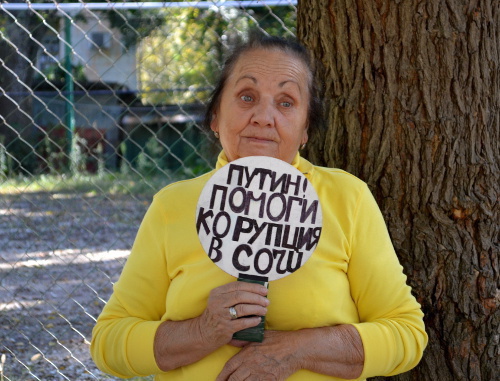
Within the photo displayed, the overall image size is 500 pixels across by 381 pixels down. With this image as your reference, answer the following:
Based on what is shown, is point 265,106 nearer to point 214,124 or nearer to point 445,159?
point 214,124

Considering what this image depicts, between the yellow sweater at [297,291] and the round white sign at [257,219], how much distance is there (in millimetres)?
156

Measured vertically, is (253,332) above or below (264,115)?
below

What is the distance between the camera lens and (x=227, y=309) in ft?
5.52

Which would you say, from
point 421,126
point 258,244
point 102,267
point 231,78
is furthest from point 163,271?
point 102,267

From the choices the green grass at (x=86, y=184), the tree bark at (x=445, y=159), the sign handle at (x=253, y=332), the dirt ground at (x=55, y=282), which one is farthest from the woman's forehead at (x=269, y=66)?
the green grass at (x=86, y=184)

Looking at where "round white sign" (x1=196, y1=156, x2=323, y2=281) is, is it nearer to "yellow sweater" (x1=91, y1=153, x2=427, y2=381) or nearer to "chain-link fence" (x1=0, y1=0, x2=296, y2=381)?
"yellow sweater" (x1=91, y1=153, x2=427, y2=381)

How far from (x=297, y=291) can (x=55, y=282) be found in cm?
265

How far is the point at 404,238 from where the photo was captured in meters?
2.29

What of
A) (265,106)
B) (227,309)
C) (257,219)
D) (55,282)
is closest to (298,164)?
(265,106)

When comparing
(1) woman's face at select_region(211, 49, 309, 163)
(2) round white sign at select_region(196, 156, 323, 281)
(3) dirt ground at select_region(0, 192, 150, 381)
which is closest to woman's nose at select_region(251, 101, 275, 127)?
(1) woman's face at select_region(211, 49, 309, 163)

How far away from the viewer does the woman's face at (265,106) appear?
188cm

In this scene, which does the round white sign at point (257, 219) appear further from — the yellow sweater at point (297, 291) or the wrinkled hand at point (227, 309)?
the yellow sweater at point (297, 291)

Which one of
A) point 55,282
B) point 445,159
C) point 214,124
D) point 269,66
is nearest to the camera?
point 269,66

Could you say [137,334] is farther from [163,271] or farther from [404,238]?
[404,238]
